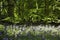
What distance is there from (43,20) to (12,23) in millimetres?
2069

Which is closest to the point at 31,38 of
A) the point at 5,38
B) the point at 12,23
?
the point at 5,38

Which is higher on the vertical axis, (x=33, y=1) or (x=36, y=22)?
(x=33, y=1)

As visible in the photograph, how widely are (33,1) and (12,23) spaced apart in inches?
83.4

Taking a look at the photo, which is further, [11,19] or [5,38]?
[11,19]

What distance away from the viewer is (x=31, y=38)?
7.55 m

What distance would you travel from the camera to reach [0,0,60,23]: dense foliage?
38.3 feet

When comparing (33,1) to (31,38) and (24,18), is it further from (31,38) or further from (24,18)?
(31,38)

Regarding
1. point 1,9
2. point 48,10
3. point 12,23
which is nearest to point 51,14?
point 48,10

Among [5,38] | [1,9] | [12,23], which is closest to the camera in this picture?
[5,38]

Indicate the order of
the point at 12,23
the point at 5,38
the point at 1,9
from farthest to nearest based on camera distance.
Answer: the point at 1,9 → the point at 12,23 → the point at 5,38

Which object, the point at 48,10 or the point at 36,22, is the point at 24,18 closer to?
the point at 36,22

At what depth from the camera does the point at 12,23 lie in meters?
11.5

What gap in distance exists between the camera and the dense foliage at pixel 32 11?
11686 millimetres

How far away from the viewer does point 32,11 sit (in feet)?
38.5
